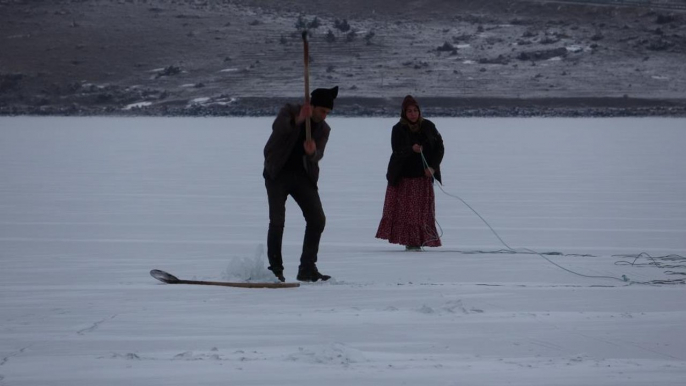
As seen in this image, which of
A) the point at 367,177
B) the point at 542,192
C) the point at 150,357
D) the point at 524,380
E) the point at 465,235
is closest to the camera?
the point at 524,380

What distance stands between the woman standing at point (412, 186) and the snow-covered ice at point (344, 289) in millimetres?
226

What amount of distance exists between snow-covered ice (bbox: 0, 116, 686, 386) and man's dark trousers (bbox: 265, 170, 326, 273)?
18cm

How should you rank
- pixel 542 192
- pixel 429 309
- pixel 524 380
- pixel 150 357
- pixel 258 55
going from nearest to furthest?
pixel 524 380 → pixel 150 357 → pixel 429 309 → pixel 542 192 → pixel 258 55

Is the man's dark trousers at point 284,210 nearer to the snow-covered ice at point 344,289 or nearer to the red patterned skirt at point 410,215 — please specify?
the snow-covered ice at point 344,289

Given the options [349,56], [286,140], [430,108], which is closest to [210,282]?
[286,140]

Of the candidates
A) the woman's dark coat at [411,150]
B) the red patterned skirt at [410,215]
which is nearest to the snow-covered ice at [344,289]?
the red patterned skirt at [410,215]

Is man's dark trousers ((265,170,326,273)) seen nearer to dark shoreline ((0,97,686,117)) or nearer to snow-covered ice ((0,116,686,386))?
snow-covered ice ((0,116,686,386))

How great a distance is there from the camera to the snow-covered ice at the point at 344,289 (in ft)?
17.8

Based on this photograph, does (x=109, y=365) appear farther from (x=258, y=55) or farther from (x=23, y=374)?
(x=258, y=55)

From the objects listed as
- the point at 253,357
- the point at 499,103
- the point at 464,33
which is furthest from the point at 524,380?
the point at 464,33

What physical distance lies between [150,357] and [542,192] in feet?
32.6

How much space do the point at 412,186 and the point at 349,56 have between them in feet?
173

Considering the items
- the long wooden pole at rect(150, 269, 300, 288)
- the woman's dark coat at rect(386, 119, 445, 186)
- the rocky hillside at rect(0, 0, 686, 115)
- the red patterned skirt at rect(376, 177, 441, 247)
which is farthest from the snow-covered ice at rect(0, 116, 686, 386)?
the rocky hillside at rect(0, 0, 686, 115)

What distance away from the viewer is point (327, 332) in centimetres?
611
